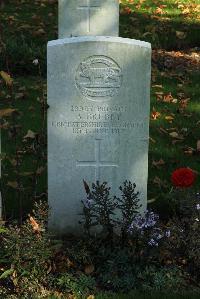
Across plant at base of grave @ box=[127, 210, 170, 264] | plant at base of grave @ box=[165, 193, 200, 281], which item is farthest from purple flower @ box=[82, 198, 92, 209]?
plant at base of grave @ box=[165, 193, 200, 281]

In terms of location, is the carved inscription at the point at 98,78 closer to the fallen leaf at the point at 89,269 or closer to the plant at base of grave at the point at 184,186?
the plant at base of grave at the point at 184,186

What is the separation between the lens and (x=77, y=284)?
13.8 ft

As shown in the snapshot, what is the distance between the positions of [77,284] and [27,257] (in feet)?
1.22

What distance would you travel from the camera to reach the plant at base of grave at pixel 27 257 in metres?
4.10

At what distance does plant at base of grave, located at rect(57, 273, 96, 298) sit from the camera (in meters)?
4.16

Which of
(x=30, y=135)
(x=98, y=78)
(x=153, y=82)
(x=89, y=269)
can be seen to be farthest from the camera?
(x=153, y=82)

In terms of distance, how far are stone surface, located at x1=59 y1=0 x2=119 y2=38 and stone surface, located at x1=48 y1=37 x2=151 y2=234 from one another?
453 cm

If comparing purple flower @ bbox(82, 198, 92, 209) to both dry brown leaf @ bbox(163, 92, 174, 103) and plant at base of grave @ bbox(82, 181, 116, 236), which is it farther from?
dry brown leaf @ bbox(163, 92, 174, 103)

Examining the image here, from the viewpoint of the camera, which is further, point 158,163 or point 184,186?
point 158,163

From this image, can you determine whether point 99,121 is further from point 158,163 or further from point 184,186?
point 158,163

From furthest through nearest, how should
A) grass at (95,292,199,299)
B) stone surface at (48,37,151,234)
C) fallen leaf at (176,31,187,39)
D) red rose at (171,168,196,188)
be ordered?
1. fallen leaf at (176,31,187,39)
2. stone surface at (48,37,151,234)
3. red rose at (171,168,196,188)
4. grass at (95,292,199,299)

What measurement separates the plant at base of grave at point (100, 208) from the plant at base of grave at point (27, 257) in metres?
0.39

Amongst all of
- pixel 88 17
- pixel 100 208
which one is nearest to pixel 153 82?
pixel 88 17

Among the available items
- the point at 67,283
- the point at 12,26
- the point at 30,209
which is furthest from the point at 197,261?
the point at 12,26
